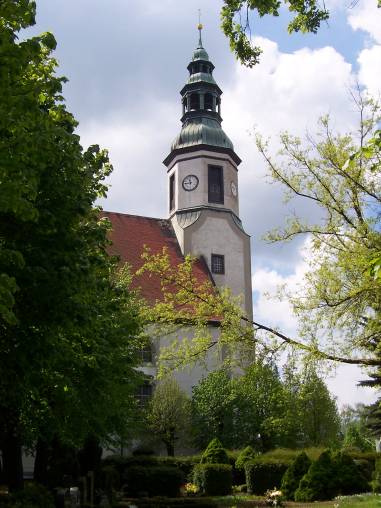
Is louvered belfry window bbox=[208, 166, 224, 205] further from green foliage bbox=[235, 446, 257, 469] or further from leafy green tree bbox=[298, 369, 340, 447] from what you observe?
green foliage bbox=[235, 446, 257, 469]

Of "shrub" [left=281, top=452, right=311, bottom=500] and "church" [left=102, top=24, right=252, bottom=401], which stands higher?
"church" [left=102, top=24, right=252, bottom=401]

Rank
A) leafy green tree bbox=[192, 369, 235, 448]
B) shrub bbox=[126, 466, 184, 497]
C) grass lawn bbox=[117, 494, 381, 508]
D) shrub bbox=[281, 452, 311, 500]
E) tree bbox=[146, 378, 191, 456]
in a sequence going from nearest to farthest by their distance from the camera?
1. grass lawn bbox=[117, 494, 381, 508]
2. shrub bbox=[281, 452, 311, 500]
3. shrub bbox=[126, 466, 184, 497]
4. leafy green tree bbox=[192, 369, 235, 448]
5. tree bbox=[146, 378, 191, 456]

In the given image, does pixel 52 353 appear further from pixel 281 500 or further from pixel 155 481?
pixel 155 481

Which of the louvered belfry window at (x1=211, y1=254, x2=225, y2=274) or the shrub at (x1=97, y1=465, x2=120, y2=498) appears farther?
the louvered belfry window at (x1=211, y1=254, x2=225, y2=274)

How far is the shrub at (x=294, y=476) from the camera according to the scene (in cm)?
1844

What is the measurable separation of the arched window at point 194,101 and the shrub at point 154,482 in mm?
29184

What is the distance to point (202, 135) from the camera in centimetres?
4212

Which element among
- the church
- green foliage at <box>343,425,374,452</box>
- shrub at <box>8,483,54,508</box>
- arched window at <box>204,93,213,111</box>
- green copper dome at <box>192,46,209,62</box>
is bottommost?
green foliage at <box>343,425,374,452</box>

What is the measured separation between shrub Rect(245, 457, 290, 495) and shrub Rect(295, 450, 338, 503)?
350cm

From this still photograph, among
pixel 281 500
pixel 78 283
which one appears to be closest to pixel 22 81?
pixel 78 283

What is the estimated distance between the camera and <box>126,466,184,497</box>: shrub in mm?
21062

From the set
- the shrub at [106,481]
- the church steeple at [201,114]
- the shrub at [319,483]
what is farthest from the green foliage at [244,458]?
the church steeple at [201,114]

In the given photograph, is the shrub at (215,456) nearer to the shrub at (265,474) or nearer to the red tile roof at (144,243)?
the shrub at (265,474)

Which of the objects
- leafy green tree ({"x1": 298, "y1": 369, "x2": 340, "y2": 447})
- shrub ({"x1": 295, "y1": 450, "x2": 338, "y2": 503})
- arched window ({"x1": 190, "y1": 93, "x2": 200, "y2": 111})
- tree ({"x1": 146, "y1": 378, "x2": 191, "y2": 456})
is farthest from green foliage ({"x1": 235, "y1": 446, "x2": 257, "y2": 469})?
arched window ({"x1": 190, "y1": 93, "x2": 200, "y2": 111})
